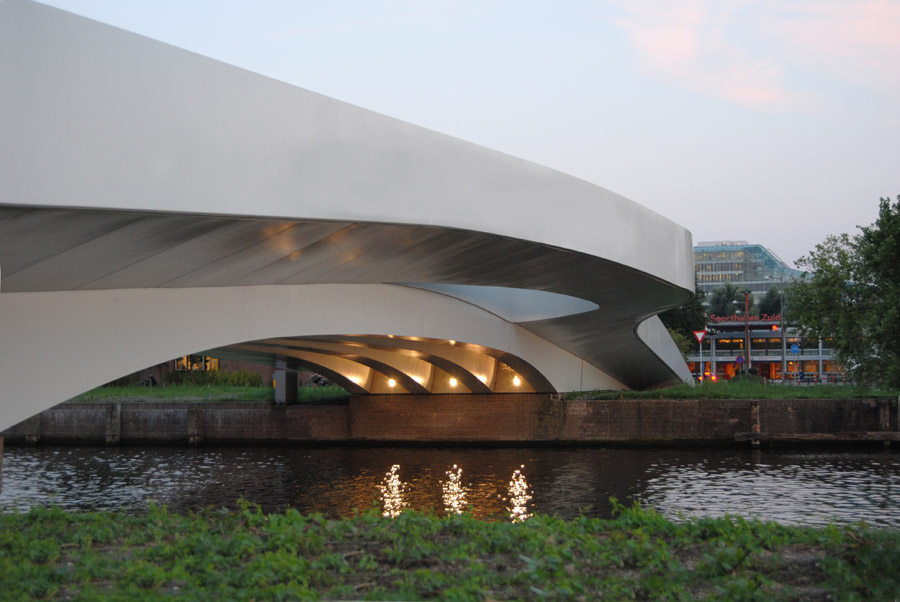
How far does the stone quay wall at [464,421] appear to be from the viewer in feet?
92.5

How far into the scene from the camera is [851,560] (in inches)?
252

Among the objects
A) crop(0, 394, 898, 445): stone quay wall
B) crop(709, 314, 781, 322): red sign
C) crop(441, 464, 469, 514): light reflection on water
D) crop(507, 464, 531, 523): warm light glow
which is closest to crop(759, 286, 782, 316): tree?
crop(709, 314, 781, 322): red sign

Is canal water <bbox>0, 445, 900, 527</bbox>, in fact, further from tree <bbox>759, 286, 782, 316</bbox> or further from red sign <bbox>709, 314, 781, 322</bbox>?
tree <bbox>759, 286, 782, 316</bbox>

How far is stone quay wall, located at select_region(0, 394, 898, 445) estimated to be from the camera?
28.2 metres

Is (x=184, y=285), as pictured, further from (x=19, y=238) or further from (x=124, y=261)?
(x=19, y=238)

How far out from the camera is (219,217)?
9.91 m

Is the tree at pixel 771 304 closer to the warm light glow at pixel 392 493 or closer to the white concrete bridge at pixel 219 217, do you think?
the warm light glow at pixel 392 493

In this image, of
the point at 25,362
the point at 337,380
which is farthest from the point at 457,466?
the point at 25,362

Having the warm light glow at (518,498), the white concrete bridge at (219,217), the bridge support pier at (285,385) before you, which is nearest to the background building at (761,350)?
the bridge support pier at (285,385)

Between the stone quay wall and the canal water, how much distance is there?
3.43 ft

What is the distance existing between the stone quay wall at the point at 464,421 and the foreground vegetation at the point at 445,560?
20.8 m

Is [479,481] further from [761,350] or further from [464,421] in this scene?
[761,350]

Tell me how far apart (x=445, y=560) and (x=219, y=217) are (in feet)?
16.4

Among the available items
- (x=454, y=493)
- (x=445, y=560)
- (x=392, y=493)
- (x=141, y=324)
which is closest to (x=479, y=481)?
(x=454, y=493)
